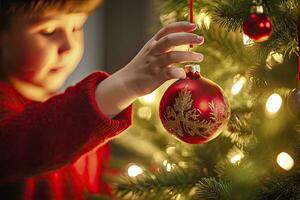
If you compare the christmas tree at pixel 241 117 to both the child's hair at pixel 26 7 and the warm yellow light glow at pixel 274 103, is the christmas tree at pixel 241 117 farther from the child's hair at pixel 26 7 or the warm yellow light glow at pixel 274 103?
the child's hair at pixel 26 7

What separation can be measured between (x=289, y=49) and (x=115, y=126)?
31 centimetres

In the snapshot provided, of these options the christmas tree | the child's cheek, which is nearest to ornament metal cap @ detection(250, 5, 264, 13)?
the christmas tree

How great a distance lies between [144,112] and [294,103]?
13.6 inches

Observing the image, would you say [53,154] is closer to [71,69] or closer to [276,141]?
[71,69]

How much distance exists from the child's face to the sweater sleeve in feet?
0.16

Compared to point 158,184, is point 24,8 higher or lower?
higher

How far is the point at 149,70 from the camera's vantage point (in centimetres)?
78

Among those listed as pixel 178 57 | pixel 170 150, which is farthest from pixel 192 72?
pixel 170 150

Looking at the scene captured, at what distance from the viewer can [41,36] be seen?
2.95ft

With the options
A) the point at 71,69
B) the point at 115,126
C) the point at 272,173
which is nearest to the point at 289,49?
the point at 272,173

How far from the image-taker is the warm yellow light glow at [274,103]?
729 mm

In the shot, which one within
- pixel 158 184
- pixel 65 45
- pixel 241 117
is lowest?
pixel 158 184

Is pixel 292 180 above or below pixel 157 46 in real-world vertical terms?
below

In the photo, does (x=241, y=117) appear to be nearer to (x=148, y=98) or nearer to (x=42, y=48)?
(x=148, y=98)
